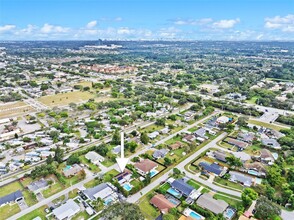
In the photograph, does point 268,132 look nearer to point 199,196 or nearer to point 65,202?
point 199,196

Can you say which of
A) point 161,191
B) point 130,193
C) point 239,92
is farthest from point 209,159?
point 239,92

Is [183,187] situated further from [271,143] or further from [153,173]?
[271,143]

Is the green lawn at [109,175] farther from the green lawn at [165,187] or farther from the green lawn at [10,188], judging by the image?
the green lawn at [10,188]

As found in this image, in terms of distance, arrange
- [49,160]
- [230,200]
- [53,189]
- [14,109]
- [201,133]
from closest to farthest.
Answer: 1. [230,200]
2. [53,189]
3. [49,160]
4. [201,133]
5. [14,109]

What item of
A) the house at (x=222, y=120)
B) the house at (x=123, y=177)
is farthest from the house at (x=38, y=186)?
the house at (x=222, y=120)

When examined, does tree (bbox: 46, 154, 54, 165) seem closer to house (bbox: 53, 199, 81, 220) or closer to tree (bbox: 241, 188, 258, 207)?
house (bbox: 53, 199, 81, 220)

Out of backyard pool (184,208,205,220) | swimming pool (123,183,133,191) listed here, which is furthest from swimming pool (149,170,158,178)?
backyard pool (184,208,205,220)

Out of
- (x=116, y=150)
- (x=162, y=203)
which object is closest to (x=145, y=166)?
(x=162, y=203)
